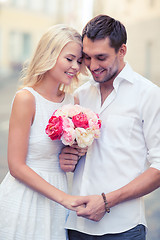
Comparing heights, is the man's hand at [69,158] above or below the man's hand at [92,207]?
above

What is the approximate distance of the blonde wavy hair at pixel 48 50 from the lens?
2.23 meters

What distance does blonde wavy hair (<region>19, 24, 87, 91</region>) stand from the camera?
2.23m

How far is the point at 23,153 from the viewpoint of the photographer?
2.13m

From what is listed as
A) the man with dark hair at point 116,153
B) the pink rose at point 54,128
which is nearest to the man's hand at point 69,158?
the man with dark hair at point 116,153

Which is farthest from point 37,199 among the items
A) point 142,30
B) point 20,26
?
point 20,26

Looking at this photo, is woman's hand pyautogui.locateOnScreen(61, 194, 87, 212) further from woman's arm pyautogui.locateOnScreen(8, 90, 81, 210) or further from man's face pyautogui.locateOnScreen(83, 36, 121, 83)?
man's face pyautogui.locateOnScreen(83, 36, 121, 83)

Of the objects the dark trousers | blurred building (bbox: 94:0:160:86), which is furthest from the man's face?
blurred building (bbox: 94:0:160:86)

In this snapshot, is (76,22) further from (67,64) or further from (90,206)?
(90,206)

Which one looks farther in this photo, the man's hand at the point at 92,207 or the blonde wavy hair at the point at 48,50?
the blonde wavy hair at the point at 48,50

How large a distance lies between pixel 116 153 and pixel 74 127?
0.95 feet

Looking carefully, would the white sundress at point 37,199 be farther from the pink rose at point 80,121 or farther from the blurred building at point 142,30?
the blurred building at point 142,30

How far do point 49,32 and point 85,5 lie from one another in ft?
25.0

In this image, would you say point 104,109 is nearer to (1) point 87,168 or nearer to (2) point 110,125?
(2) point 110,125

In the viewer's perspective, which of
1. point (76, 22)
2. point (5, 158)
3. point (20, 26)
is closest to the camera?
point (5, 158)
